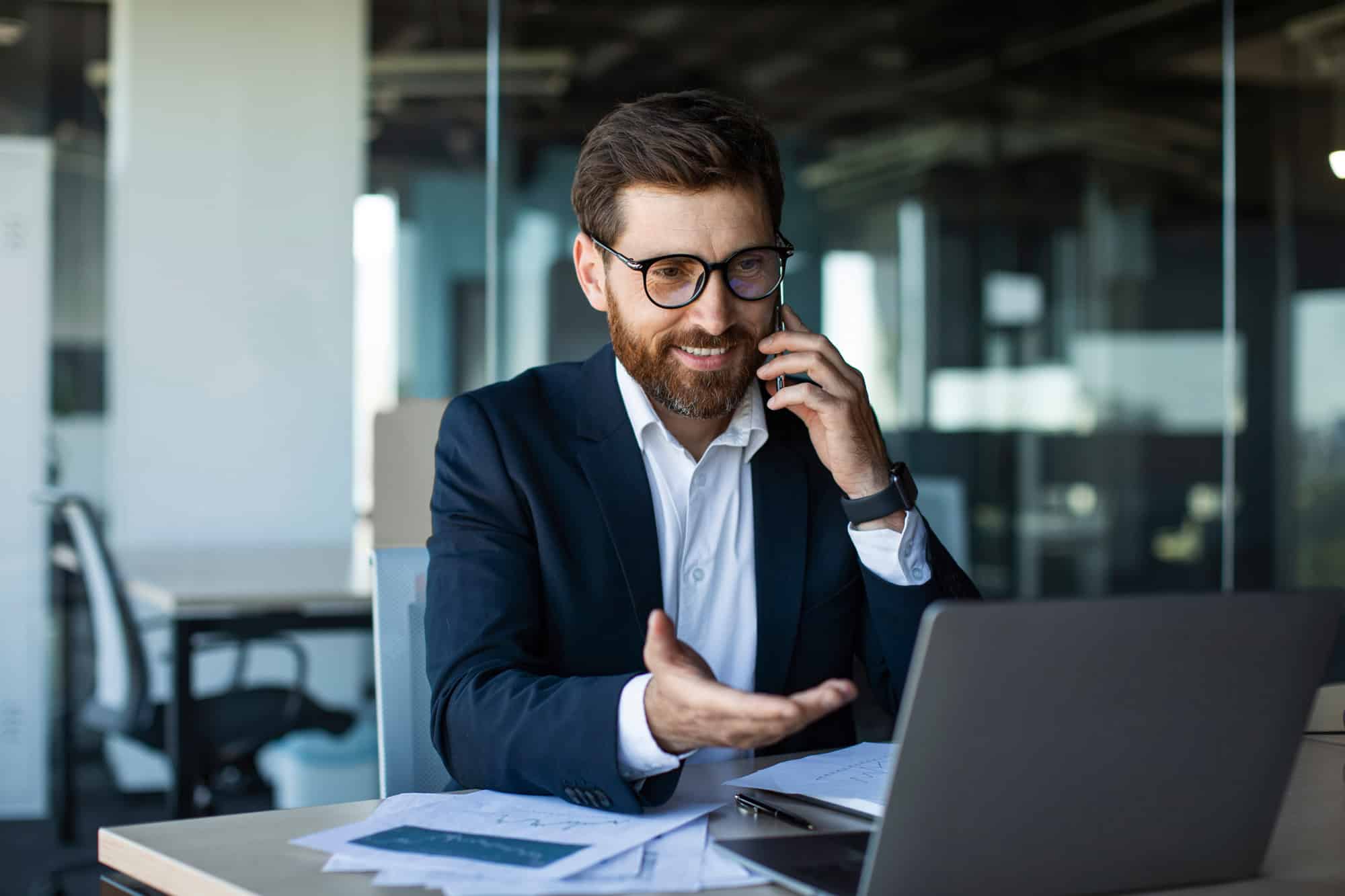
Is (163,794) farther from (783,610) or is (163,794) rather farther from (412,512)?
(783,610)

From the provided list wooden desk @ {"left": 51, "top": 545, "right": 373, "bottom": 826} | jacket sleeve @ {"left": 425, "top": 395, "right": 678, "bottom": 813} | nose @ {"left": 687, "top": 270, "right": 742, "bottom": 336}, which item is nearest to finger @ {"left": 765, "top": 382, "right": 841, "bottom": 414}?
nose @ {"left": 687, "top": 270, "right": 742, "bottom": 336}

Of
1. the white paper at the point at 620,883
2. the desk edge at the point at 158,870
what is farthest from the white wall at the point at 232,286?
the white paper at the point at 620,883

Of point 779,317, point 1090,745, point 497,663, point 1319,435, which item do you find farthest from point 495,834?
point 1319,435

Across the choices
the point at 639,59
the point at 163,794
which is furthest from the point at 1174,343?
the point at 163,794

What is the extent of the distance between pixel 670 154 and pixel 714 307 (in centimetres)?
19

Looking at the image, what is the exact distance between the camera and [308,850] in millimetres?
1134

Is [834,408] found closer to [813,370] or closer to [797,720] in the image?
[813,370]

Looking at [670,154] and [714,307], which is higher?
[670,154]

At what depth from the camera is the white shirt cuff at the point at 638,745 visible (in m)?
1.21

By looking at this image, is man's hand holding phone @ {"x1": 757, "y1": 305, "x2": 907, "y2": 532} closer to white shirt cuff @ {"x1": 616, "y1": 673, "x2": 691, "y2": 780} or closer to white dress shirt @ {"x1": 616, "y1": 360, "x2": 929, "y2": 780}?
white dress shirt @ {"x1": 616, "y1": 360, "x2": 929, "y2": 780}

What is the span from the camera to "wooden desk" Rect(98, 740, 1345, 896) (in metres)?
1.05

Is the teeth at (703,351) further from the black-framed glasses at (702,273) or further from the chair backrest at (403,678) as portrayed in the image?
the chair backrest at (403,678)

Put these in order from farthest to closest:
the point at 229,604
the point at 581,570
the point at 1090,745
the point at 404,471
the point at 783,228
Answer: the point at 783,228 < the point at 229,604 < the point at 404,471 < the point at 581,570 < the point at 1090,745

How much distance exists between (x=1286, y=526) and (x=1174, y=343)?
3.44 ft
